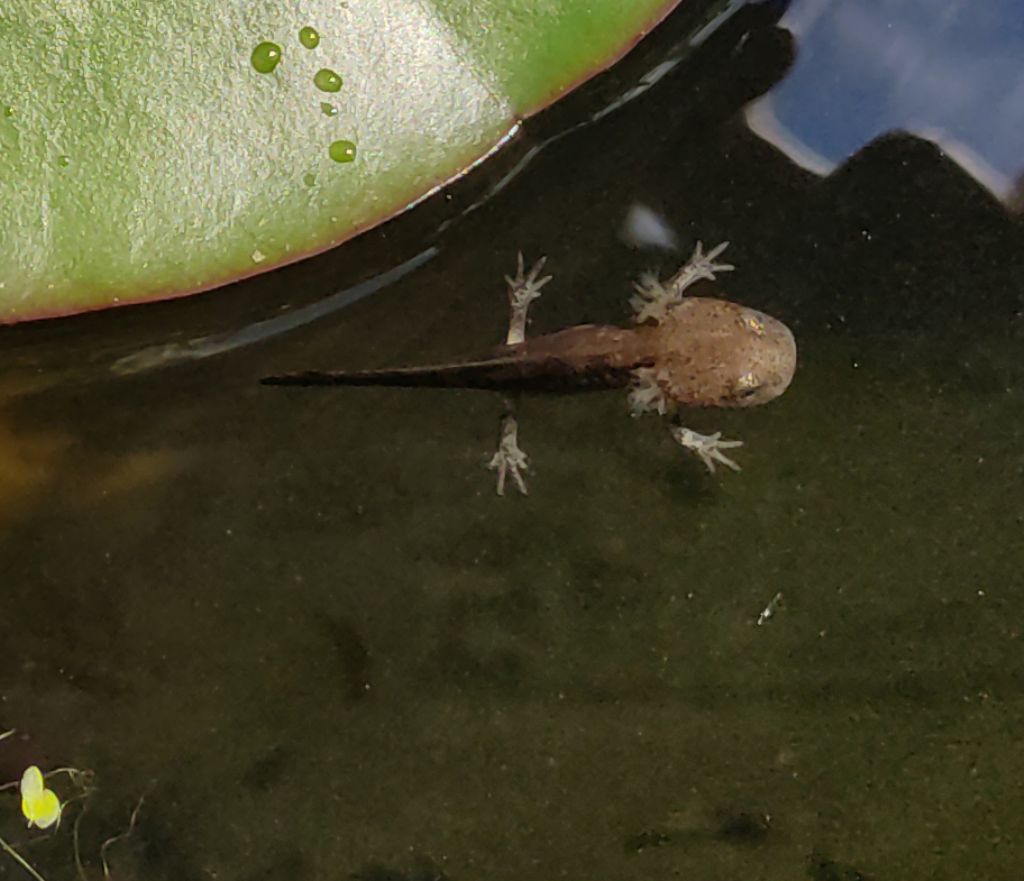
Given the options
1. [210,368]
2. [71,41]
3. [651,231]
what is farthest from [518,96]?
[210,368]

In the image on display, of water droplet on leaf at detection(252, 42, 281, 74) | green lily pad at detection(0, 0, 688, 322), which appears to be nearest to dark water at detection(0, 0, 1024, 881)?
green lily pad at detection(0, 0, 688, 322)

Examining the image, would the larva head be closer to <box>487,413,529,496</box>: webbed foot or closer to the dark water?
the dark water

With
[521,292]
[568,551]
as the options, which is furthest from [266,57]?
[568,551]

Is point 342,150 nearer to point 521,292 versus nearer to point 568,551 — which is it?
point 521,292

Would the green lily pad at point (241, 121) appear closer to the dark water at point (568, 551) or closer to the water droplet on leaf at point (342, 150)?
the water droplet on leaf at point (342, 150)

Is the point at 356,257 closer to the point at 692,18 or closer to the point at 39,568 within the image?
the point at 692,18

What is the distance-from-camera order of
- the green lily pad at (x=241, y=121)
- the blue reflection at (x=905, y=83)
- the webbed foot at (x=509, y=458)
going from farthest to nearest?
1. the webbed foot at (x=509, y=458)
2. the blue reflection at (x=905, y=83)
3. the green lily pad at (x=241, y=121)

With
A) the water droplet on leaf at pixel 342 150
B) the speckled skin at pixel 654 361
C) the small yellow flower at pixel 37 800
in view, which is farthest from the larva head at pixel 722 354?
the small yellow flower at pixel 37 800
